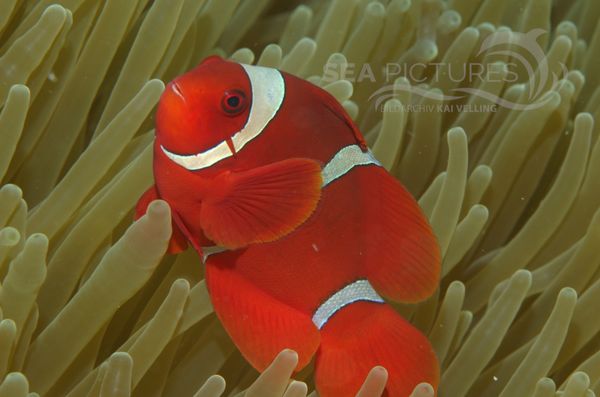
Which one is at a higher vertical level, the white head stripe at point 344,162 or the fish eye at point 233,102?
the fish eye at point 233,102

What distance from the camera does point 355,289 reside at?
0.94 meters

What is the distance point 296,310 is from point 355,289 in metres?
0.07

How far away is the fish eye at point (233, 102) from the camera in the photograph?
2.84ft

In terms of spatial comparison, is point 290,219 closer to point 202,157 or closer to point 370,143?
point 202,157

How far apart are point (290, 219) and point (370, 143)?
2.05 ft

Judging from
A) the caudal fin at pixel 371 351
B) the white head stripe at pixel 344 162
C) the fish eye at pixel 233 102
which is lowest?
the caudal fin at pixel 371 351

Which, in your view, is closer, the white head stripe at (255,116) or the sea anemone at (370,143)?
the white head stripe at (255,116)

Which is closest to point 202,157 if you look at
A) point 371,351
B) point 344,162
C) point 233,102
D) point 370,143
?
point 233,102

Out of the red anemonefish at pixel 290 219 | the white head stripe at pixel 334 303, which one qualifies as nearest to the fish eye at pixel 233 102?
the red anemonefish at pixel 290 219

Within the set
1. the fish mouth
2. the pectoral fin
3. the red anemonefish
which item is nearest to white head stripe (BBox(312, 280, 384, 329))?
the red anemonefish

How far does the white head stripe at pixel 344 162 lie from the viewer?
0.93 meters

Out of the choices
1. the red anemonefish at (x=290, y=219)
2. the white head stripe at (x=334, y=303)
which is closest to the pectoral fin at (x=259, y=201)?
the red anemonefish at (x=290, y=219)

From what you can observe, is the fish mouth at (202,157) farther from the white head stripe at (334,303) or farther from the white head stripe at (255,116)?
the white head stripe at (334,303)

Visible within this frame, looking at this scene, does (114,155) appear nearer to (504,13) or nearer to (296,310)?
(296,310)
